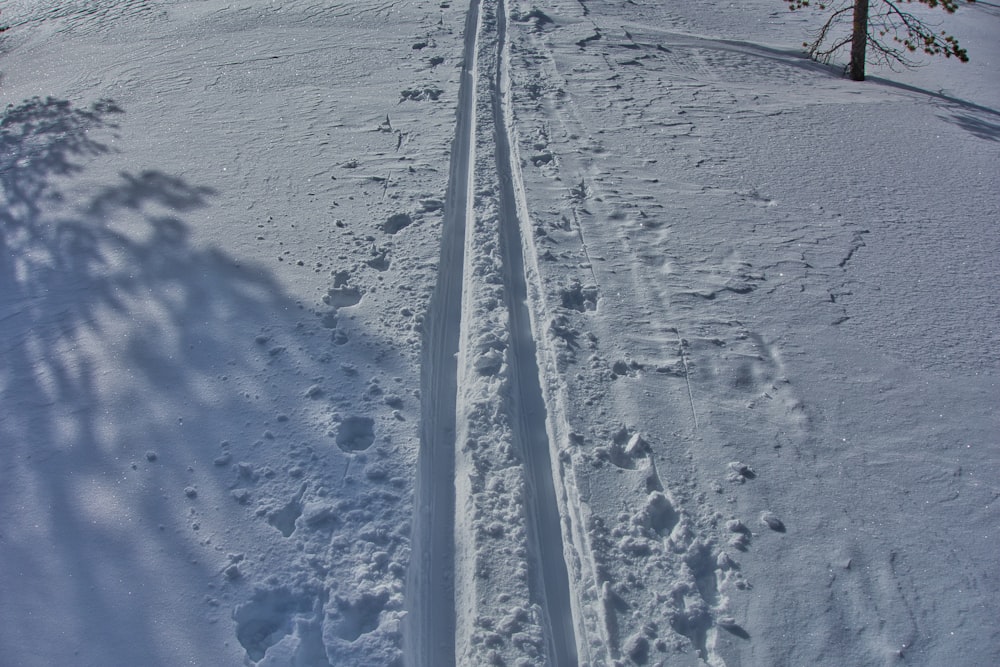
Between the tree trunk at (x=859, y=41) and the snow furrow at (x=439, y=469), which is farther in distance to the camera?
the tree trunk at (x=859, y=41)

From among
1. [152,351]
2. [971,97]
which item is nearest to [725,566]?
[152,351]

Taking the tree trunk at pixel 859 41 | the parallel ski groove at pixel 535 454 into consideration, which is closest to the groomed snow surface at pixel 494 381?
the parallel ski groove at pixel 535 454

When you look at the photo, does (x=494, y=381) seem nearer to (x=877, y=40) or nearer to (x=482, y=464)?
(x=482, y=464)

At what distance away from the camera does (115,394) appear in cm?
327

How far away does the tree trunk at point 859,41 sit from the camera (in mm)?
7793

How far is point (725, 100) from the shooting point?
664 centimetres

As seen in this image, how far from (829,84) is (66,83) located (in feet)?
27.6

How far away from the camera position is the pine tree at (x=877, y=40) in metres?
7.71

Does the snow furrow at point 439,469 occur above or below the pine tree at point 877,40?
below

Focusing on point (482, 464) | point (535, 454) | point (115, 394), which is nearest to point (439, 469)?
point (482, 464)

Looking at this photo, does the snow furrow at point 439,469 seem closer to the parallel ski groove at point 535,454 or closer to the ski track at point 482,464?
the ski track at point 482,464

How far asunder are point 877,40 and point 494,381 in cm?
956

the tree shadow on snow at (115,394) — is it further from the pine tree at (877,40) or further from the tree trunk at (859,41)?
the tree trunk at (859,41)

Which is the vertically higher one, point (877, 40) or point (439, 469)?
point (877, 40)
